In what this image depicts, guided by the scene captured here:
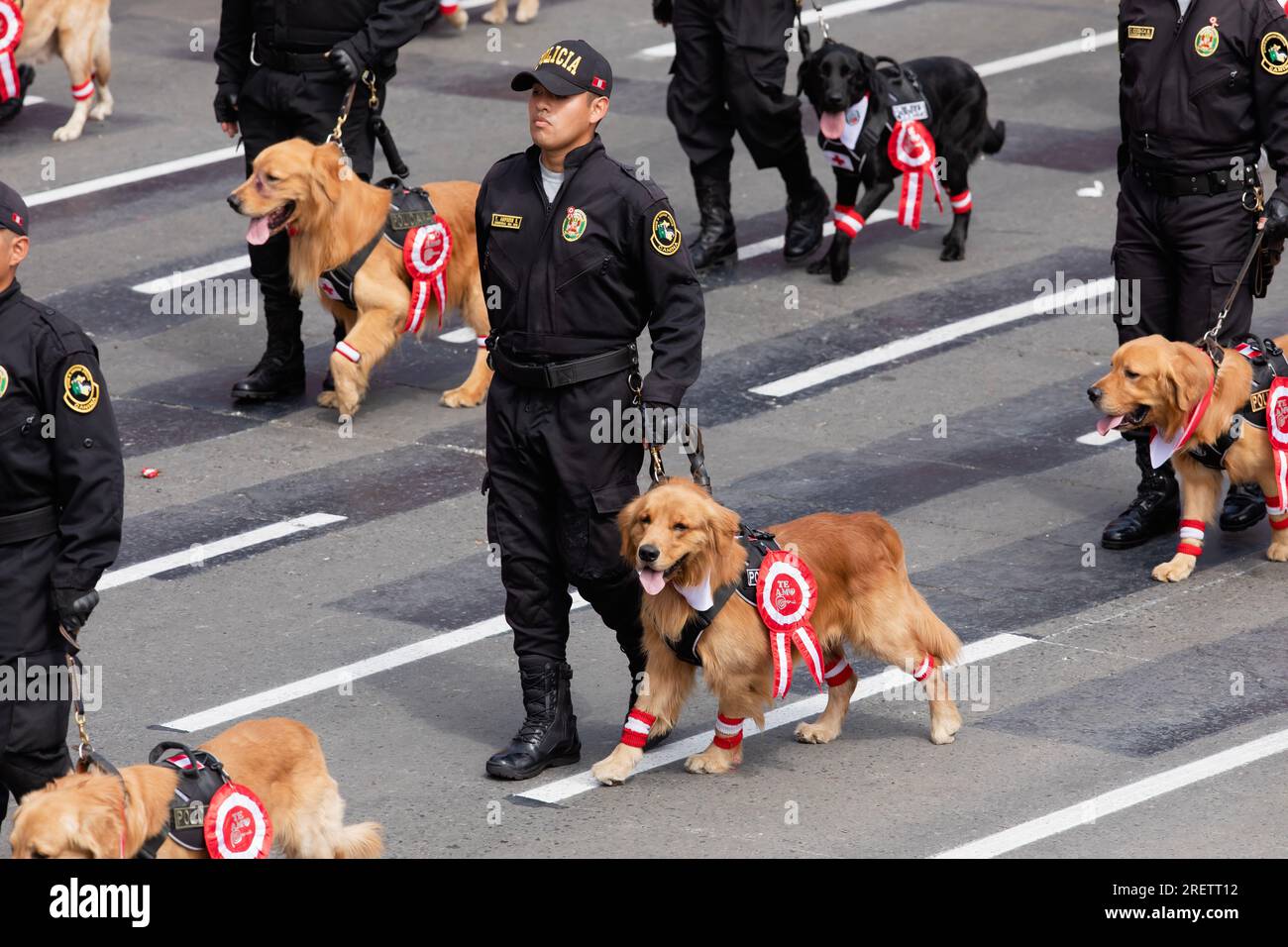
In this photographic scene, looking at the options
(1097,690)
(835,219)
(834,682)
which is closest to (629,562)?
(834,682)

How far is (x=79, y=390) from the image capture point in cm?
607

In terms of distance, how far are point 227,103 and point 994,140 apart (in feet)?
16.9

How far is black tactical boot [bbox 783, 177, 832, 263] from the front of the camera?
13.3 m

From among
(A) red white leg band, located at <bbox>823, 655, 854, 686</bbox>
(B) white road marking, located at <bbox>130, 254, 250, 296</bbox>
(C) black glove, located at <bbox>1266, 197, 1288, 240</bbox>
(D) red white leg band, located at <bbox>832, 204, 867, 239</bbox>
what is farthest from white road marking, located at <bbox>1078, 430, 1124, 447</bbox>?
(B) white road marking, located at <bbox>130, 254, 250, 296</bbox>

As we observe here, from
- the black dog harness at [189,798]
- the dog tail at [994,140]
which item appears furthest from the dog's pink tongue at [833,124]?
the black dog harness at [189,798]

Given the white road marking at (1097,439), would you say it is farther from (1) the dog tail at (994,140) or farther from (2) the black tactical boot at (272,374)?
(2) the black tactical boot at (272,374)

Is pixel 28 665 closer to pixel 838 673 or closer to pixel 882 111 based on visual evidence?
pixel 838 673

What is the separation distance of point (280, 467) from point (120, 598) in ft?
A: 5.53

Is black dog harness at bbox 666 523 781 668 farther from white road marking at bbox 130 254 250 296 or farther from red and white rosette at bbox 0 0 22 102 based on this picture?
red and white rosette at bbox 0 0 22 102

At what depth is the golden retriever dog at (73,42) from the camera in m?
15.7

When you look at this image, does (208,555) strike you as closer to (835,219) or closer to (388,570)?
(388,570)

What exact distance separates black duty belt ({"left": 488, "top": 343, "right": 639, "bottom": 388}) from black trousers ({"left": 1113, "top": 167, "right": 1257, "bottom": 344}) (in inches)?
122

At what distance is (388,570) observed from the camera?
933 cm
